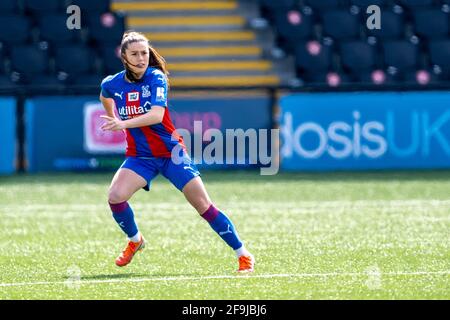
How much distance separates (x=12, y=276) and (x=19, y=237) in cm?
246

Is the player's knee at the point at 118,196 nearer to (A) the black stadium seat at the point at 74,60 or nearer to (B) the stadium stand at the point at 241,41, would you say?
(B) the stadium stand at the point at 241,41

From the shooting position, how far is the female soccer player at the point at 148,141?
9102mm

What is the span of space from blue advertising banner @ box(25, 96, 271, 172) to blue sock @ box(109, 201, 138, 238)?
24.8 feet

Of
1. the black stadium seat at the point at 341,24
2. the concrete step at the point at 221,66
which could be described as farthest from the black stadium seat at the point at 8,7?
the black stadium seat at the point at 341,24

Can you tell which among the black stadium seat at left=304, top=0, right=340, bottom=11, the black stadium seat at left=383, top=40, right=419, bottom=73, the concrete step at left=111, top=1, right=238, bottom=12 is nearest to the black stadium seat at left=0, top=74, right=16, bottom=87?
the concrete step at left=111, top=1, right=238, bottom=12

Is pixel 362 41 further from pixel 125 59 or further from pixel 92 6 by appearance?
pixel 125 59

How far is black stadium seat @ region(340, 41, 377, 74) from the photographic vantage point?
19.9 metres

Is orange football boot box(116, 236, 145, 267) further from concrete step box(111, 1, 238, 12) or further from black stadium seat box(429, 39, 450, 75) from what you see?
concrete step box(111, 1, 238, 12)

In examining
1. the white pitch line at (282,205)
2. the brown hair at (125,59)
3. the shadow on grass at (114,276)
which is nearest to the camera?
the shadow on grass at (114,276)

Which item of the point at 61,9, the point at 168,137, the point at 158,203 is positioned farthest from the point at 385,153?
the point at 168,137

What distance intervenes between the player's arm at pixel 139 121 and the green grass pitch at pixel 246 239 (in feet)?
3.38

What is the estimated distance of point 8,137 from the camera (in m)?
17.3
